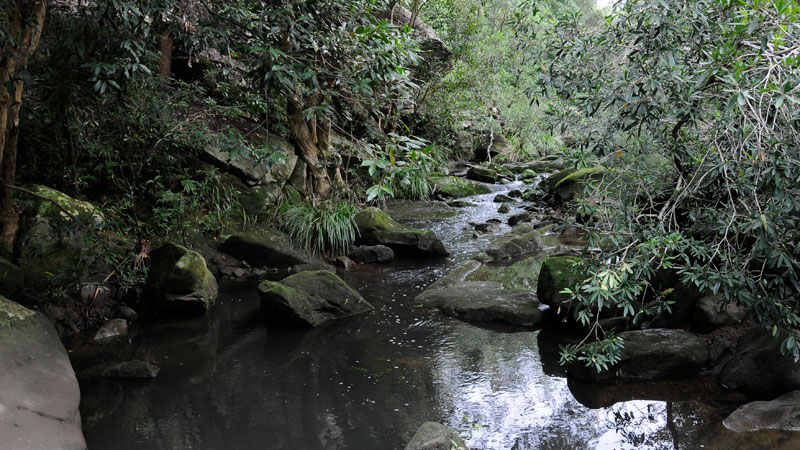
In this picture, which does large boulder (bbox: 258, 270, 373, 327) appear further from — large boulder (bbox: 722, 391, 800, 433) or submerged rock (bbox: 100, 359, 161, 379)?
large boulder (bbox: 722, 391, 800, 433)

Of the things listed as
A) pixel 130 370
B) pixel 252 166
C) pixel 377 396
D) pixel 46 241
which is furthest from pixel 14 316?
pixel 252 166

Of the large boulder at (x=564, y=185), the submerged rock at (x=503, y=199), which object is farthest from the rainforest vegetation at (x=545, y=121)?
the submerged rock at (x=503, y=199)

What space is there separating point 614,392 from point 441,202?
10231mm

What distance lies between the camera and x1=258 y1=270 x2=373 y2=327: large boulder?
6.70m

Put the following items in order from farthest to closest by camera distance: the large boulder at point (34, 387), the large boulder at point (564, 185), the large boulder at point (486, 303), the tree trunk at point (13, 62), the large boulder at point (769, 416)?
the large boulder at point (564, 185) < the large boulder at point (486, 303) < the tree trunk at point (13, 62) < the large boulder at point (769, 416) < the large boulder at point (34, 387)

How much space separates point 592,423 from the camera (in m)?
4.56

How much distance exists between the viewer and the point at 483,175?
18359 millimetres

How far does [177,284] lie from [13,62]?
10.4 feet

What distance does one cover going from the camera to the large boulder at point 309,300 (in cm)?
670

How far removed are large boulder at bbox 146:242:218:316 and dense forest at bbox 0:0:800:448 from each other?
3cm

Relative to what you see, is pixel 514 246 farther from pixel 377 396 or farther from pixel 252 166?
pixel 377 396

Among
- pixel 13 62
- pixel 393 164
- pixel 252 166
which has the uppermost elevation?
pixel 13 62

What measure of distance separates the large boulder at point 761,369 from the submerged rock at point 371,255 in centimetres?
587

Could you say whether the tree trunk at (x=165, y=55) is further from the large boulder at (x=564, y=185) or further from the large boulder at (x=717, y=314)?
the large boulder at (x=717, y=314)
